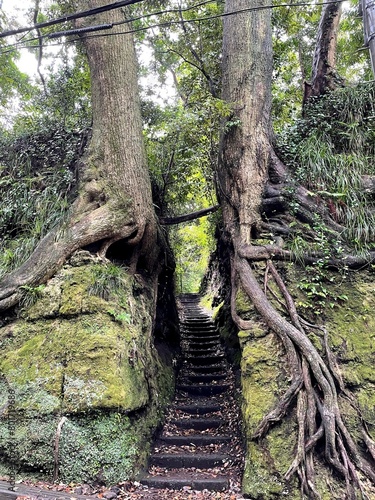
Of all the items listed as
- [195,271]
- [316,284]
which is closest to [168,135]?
[316,284]

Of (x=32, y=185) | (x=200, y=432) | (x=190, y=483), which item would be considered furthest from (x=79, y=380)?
(x=32, y=185)

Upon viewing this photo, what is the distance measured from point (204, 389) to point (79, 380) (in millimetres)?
3085

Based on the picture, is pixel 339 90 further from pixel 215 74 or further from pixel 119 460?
pixel 119 460

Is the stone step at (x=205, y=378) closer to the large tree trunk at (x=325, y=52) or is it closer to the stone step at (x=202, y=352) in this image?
the stone step at (x=202, y=352)

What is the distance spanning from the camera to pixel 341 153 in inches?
217

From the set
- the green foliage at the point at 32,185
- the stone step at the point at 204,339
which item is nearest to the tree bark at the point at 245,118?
the green foliage at the point at 32,185

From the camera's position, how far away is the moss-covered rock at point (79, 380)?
133 inches

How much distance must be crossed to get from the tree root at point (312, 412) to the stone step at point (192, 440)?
1.25 meters

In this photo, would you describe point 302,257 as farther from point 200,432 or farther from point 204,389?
point 204,389

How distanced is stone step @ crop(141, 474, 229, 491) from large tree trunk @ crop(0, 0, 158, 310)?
2740mm

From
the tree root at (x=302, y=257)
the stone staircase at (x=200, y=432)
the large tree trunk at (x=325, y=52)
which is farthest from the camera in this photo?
the large tree trunk at (x=325, y=52)

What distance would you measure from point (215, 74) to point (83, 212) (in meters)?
4.64

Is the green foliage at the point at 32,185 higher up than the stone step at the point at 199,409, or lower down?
Result: higher up

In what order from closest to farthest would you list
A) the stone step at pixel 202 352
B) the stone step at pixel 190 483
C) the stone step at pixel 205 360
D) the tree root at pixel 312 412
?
the tree root at pixel 312 412 → the stone step at pixel 190 483 → the stone step at pixel 205 360 → the stone step at pixel 202 352
